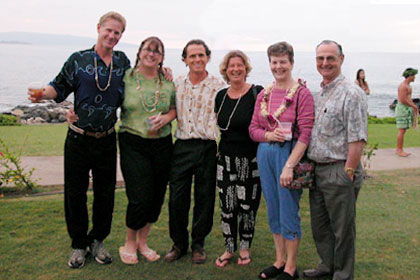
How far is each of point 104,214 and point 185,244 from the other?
81 centimetres

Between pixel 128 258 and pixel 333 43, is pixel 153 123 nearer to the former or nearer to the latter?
pixel 128 258

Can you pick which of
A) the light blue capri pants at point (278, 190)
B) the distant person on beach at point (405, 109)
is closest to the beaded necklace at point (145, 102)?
the light blue capri pants at point (278, 190)

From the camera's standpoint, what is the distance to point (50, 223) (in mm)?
5074

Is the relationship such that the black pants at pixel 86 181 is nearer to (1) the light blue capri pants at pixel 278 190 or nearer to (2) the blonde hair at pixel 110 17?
(2) the blonde hair at pixel 110 17

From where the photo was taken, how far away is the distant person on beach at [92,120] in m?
3.79

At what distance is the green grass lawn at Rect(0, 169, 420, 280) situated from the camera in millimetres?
3936

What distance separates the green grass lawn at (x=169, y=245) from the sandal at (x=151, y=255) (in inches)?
3.0

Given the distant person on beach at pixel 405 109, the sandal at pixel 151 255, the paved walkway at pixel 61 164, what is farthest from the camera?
the distant person on beach at pixel 405 109

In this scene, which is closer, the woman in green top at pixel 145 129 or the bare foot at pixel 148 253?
the woman in green top at pixel 145 129

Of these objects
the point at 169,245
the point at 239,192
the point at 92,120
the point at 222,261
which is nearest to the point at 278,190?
the point at 239,192

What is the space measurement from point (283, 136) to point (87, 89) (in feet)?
5.48

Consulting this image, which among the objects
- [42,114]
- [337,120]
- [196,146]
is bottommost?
[42,114]

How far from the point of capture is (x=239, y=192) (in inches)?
155

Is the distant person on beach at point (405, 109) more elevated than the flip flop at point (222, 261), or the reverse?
the distant person on beach at point (405, 109)
